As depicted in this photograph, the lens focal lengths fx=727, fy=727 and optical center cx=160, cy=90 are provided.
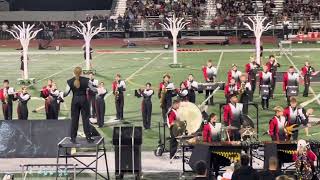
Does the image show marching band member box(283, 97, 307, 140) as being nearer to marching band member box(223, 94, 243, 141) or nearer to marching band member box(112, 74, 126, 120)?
marching band member box(223, 94, 243, 141)

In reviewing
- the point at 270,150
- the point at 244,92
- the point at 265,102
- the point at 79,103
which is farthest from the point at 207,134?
the point at 265,102

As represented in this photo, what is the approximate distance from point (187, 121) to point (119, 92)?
6375 mm

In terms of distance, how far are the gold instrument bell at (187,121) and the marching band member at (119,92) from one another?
6012 millimetres

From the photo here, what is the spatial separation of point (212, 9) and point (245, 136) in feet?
151

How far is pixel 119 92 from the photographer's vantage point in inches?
883

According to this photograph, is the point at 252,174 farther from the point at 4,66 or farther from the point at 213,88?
the point at 4,66

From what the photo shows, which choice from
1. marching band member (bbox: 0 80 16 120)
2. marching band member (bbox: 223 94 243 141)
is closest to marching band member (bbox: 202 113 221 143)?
marching band member (bbox: 223 94 243 141)

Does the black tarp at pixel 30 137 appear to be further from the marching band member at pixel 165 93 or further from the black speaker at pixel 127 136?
the marching band member at pixel 165 93

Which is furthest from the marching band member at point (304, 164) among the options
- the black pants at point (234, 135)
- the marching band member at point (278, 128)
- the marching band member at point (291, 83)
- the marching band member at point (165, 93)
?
the marching band member at point (291, 83)

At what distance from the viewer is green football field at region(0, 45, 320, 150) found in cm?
2381

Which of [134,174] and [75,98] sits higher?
[75,98]

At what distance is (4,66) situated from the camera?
40.5 metres

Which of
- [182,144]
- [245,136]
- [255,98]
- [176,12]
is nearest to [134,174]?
[182,144]

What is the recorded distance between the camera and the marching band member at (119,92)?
22.2 meters
